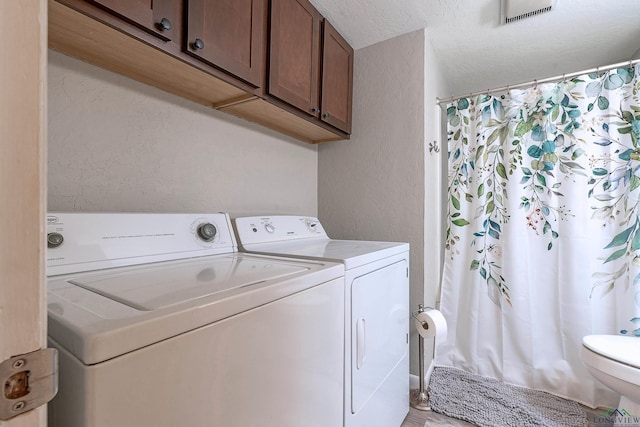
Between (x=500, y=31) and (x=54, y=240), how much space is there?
2.53 meters

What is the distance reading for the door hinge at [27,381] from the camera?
0.29 m

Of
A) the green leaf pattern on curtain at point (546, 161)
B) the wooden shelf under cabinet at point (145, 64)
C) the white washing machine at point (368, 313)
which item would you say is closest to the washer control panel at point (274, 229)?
the white washing machine at point (368, 313)

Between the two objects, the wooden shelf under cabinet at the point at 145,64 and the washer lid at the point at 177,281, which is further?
the wooden shelf under cabinet at the point at 145,64

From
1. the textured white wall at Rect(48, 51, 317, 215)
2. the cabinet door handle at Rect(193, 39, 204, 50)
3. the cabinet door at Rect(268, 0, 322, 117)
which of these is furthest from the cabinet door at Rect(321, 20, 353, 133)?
the cabinet door handle at Rect(193, 39, 204, 50)

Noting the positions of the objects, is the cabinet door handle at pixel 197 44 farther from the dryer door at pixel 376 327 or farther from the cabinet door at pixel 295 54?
the dryer door at pixel 376 327

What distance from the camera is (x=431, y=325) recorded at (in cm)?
167

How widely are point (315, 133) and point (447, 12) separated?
1.06m

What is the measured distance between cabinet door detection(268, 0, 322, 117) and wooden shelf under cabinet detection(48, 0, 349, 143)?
0.10m

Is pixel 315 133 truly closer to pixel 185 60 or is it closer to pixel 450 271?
pixel 185 60

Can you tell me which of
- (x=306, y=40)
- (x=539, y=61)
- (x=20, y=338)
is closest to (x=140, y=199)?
(x=20, y=338)

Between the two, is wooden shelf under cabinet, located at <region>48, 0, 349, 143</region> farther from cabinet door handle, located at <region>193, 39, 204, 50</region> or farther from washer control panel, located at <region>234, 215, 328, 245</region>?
washer control panel, located at <region>234, 215, 328, 245</region>

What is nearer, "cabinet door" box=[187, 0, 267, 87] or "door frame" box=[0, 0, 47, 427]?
"door frame" box=[0, 0, 47, 427]

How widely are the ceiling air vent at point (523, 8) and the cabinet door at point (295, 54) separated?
108 centimetres

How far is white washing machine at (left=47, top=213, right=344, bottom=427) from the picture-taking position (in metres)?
0.45
